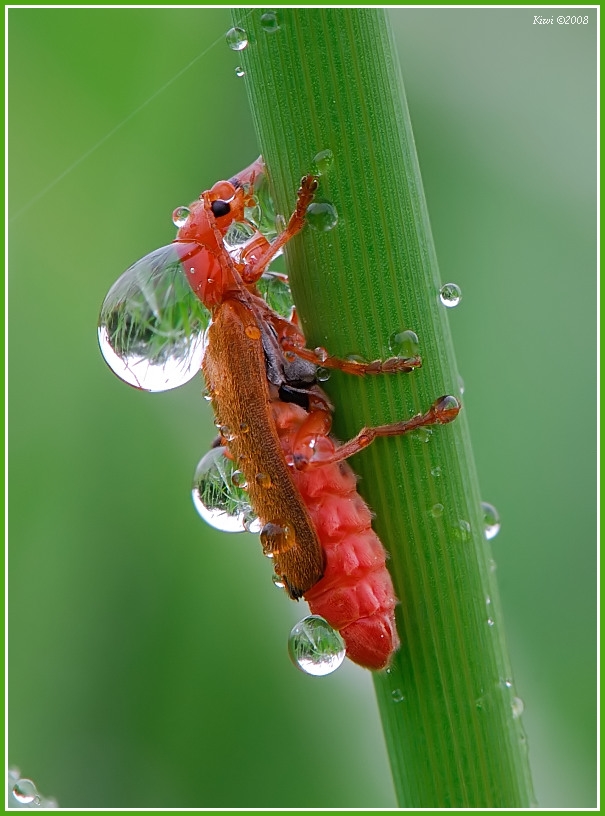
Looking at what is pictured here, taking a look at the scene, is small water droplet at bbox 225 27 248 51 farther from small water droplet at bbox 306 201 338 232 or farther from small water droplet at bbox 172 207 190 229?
small water droplet at bbox 172 207 190 229

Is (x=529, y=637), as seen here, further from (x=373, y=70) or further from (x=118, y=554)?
(x=373, y=70)

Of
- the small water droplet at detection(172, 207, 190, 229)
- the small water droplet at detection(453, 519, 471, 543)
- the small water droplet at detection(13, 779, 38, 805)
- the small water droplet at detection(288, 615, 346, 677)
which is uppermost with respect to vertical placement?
the small water droplet at detection(172, 207, 190, 229)

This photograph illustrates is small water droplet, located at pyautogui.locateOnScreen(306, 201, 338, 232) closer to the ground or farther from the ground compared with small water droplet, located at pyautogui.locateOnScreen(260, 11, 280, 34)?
closer to the ground

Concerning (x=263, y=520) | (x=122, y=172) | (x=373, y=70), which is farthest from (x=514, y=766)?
(x=122, y=172)

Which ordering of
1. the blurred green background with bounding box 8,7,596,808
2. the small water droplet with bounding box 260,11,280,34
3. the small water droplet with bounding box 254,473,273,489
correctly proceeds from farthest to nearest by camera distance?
1. the blurred green background with bounding box 8,7,596,808
2. the small water droplet with bounding box 254,473,273,489
3. the small water droplet with bounding box 260,11,280,34

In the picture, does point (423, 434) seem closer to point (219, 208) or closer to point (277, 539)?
point (277, 539)

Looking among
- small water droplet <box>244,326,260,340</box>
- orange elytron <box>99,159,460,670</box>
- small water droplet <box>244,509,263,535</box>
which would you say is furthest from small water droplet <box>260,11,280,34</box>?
small water droplet <box>244,509,263,535</box>

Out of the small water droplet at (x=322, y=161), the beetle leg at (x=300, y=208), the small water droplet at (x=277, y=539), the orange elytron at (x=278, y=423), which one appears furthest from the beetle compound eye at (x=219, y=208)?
the small water droplet at (x=277, y=539)

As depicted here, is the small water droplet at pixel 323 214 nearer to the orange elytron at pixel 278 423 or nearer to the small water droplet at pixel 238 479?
the orange elytron at pixel 278 423
